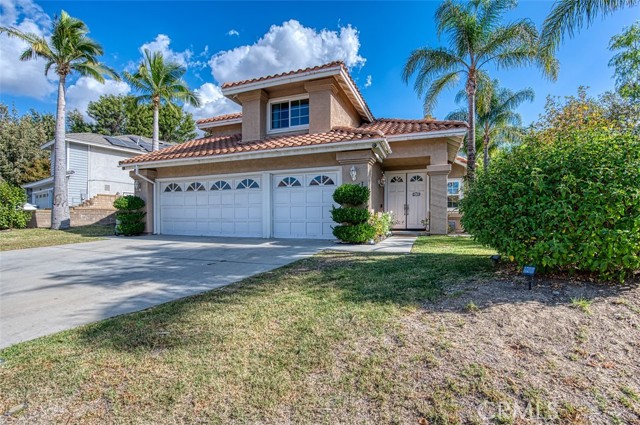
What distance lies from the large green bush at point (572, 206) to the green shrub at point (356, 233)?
4.91 meters

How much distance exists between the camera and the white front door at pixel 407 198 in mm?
15094

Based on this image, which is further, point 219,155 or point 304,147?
point 219,155

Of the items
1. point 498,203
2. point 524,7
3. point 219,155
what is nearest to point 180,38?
point 219,155

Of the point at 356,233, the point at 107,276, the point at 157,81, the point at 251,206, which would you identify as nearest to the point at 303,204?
the point at 251,206

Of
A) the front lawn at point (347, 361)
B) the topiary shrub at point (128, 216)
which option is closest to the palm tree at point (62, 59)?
the topiary shrub at point (128, 216)

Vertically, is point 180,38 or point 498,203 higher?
point 180,38

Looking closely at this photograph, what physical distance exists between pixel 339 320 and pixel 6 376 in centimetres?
302

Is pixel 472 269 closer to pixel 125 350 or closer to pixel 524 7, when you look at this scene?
pixel 125 350

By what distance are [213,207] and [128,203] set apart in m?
3.81

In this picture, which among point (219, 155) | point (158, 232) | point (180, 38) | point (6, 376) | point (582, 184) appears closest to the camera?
point (6, 376)

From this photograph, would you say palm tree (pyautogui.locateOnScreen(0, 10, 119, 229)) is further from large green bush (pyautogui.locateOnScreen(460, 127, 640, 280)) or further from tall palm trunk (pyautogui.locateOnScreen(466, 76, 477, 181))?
large green bush (pyautogui.locateOnScreen(460, 127, 640, 280))

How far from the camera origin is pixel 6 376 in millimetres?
2615

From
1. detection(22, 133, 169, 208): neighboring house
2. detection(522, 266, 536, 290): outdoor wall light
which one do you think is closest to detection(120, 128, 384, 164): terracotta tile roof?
detection(522, 266, 536, 290): outdoor wall light

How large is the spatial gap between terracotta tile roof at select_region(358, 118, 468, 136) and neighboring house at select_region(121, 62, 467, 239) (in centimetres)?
5
